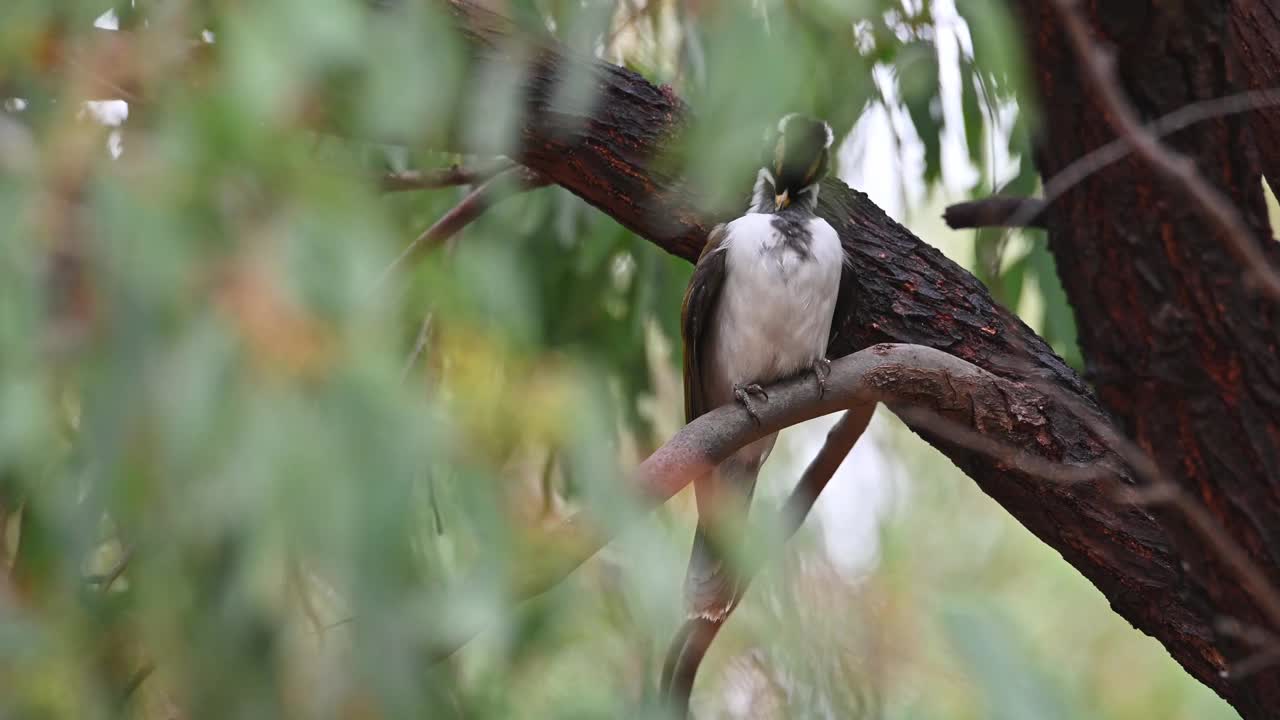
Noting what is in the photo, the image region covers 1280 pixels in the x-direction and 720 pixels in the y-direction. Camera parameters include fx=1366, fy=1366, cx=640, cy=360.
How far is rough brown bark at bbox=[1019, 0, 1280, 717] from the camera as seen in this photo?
1.89m

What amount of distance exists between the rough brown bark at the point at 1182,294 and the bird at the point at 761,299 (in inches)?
18.6

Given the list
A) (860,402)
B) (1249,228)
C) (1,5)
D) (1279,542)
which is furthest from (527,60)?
(1279,542)

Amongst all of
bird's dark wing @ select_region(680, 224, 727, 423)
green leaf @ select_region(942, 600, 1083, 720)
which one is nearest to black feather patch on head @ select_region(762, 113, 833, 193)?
bird's dark wing @ select_region(680, 224, 727, 423)

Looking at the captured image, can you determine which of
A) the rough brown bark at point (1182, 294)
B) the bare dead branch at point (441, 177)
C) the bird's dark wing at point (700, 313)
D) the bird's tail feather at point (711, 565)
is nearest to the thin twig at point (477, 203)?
the bare dead branch at point (441, 177)

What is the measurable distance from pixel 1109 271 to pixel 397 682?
1.33 metres

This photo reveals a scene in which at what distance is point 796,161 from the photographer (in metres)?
2.54

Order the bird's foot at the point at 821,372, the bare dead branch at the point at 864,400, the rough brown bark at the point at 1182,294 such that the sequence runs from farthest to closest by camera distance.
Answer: the bird's foot at the point at 821,372, the bare dead branch at the point at 864,400, the rough brown bark at the point at 1182,294

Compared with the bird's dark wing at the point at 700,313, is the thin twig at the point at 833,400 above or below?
above

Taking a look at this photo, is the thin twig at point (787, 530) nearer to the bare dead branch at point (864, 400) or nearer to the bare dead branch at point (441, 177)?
the bare dead branch at point (864, 400)

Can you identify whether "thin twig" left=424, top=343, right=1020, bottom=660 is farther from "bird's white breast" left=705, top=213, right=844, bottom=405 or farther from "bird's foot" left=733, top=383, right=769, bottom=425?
"bird's white breast" left=705, top=213, right=844, bottom=405

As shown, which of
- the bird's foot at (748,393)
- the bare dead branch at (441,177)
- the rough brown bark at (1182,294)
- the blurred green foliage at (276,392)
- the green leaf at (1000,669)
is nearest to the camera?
the blurred green foliage at (276,392)

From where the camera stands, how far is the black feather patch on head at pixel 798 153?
244 centimetres

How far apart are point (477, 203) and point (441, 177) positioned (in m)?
0.19

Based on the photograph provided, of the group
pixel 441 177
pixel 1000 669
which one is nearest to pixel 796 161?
pixel 441 177
